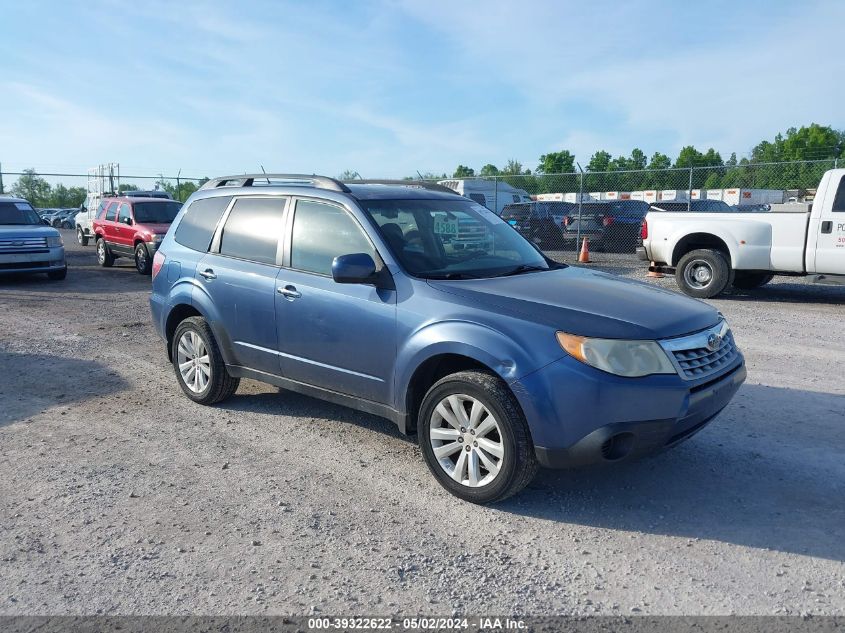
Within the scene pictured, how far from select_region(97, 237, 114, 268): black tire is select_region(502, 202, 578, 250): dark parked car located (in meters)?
10.9

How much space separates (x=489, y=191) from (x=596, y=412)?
22.1 metres

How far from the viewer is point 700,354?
4.17 m

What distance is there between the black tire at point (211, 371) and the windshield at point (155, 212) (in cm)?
1203

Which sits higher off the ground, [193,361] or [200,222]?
[200,222]

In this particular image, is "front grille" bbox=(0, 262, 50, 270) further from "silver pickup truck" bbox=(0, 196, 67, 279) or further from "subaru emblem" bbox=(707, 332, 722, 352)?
"subaru emblem" bbox=(707, 332, 722, 352)

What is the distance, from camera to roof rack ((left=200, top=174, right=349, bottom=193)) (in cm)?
532

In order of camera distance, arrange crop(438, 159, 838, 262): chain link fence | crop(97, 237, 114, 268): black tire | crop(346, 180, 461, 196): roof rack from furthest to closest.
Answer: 1. crop(438, 159, 838, 262): chain link fence
2. crop(97, 237, 114, 268): black tire
3. crop(346, 180, 461, 196): roof rack

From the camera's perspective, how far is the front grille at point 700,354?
3992 millimetres

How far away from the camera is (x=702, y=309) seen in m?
4.50

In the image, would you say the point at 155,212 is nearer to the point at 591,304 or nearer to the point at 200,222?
the point at 200,222

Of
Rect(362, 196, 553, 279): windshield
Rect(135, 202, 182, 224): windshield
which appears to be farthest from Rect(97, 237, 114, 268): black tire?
Rect(362, 196, 553, 279): windshield

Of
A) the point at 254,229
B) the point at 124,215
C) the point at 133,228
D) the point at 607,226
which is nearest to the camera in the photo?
the point at 254,229

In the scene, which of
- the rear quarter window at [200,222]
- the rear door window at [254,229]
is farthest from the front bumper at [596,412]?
the rear quarter window at [200,222]

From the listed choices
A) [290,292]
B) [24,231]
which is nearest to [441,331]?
[290,292]
